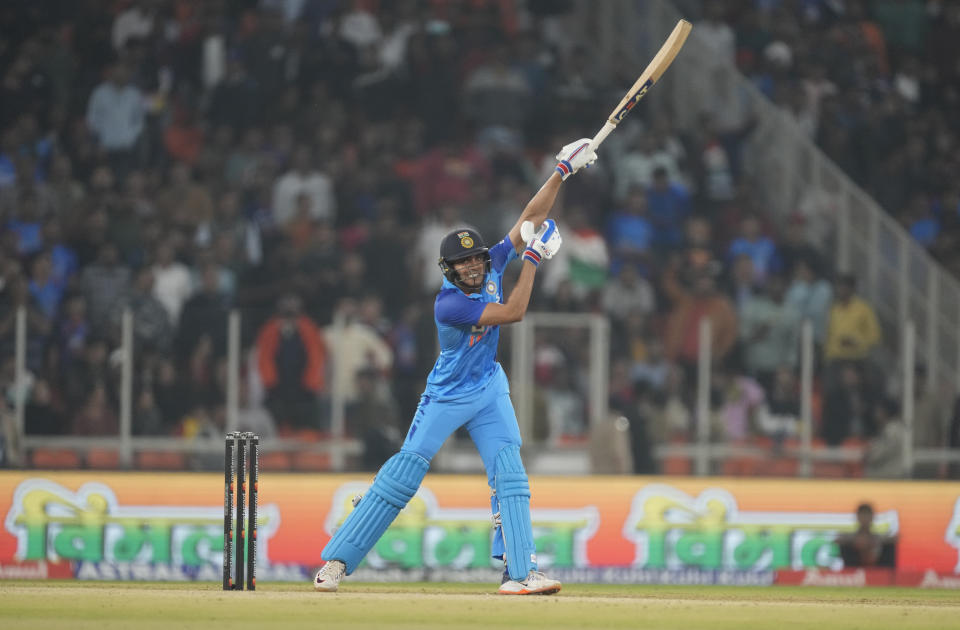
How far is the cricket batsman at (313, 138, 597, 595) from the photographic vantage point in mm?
8906

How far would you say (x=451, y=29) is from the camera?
19172 millimetres

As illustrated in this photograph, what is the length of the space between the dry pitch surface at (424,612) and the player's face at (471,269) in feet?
6.04

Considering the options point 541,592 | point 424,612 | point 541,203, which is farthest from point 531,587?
point 541,203

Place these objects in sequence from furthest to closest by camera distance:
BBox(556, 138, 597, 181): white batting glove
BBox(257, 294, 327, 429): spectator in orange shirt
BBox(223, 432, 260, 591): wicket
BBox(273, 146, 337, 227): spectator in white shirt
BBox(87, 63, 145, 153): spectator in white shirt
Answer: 1. BBox(87, 63, 145, 153): spectator in white shirt
2. BBox(273, 146, 337, 227): spectator in white shirt
3. BBox(257, 294, 327, 429): spectator in orange shirt
4. BBox(223, 432, 260, 591): wicket
5. BBox(556, 138, 597, 181): white batting glove

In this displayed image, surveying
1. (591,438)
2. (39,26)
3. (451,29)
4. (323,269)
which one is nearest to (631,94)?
(591,438)

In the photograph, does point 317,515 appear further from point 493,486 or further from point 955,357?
point 955,357

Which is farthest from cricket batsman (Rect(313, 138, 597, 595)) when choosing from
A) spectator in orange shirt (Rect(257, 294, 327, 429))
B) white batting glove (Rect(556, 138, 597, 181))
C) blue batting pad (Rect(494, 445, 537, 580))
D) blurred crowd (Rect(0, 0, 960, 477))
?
spectator in orange shirt (Rect(257, 294, 327, 429))

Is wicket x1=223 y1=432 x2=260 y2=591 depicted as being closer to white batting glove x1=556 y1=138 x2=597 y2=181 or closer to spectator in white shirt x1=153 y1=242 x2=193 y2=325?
white batting glove x1=556 y1=138 x2=597 y2=181

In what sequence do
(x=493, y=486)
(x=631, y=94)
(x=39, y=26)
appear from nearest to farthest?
(x=493, y=486) → (x=631, y=94) → (x=39, y=26)

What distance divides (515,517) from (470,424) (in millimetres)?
642

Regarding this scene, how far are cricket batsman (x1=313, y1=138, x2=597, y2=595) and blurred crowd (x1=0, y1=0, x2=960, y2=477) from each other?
14.7ft

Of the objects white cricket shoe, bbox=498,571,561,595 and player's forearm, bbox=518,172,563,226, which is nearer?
white cricket shoe, bbox=498,571,561,595

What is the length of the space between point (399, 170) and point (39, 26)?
488 centimetres

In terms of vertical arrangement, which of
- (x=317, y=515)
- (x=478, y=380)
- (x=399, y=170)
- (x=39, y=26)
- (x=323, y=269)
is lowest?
(x=317, y=515)
